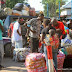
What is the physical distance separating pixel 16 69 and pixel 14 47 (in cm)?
214

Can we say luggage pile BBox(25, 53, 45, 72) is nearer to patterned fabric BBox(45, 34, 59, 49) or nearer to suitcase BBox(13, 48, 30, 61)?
patterned fabric BBox(45, 34, 59, 49)

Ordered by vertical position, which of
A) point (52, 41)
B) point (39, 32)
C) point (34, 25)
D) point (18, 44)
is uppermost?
point (34, 25)

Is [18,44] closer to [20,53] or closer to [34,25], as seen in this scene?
[20,53]

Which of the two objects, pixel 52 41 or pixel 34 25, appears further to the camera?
pixel 34 25

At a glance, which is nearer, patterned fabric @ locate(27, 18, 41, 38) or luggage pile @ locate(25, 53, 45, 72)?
luggage pile @ locate(25, 53, 45, 72)

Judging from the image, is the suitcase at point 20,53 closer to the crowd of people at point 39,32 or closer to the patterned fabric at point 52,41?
the crowd of people at point 39,32

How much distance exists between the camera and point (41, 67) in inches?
215

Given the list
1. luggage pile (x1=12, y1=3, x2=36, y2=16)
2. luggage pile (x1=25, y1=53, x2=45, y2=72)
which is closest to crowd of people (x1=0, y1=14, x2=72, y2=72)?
luggage pile (x1=25, y1=53, x2=45, y2=72)

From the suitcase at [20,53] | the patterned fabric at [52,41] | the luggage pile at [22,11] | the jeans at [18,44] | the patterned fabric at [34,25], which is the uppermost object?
the luggage pile at [22,11]

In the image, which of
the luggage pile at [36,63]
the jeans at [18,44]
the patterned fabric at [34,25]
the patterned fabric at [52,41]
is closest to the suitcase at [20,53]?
the jeans at [18,44]

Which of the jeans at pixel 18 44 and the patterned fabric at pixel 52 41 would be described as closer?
the patterned fabric at pixel 52 41

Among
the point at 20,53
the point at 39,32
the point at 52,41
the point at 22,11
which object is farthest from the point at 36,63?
the point at 22,11

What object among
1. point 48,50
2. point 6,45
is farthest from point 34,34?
point 6,45

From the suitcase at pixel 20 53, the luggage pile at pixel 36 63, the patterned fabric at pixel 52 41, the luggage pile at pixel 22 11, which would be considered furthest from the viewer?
the luggage pile at pixel 22 11
